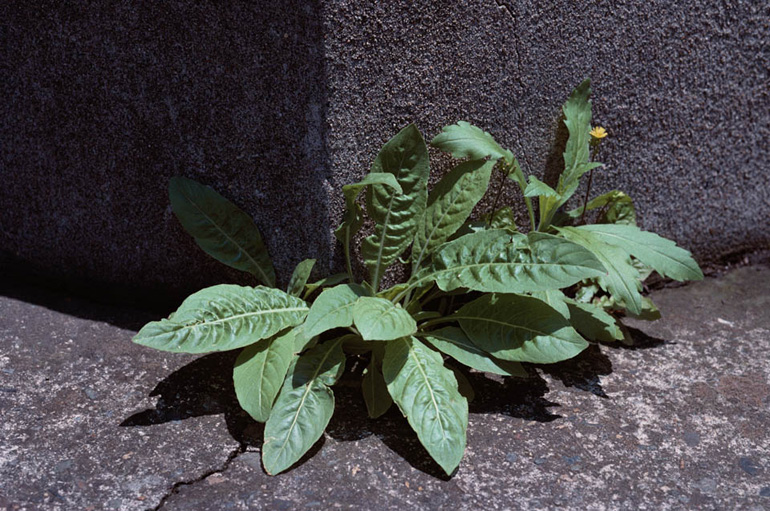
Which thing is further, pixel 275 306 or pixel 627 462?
pixel 275 306

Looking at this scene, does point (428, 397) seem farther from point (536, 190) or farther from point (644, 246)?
point (644, 246)

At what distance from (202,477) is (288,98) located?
124 centimetres

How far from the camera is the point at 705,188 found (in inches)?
130

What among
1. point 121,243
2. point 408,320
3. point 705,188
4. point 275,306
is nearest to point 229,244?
point 275,306

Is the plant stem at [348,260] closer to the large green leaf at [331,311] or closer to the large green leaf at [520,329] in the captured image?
the large green leaf at [331,311]

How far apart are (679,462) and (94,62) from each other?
2.42 m

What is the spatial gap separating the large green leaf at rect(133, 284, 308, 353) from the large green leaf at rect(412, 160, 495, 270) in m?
0.50

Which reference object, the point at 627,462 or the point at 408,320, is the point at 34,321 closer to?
the point at 408,320

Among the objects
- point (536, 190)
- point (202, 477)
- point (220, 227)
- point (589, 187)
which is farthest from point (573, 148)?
point (202, 477)

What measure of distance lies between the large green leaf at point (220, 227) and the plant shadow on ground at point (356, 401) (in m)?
0.35

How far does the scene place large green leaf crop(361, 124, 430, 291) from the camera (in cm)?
230

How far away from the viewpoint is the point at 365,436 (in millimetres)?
2057

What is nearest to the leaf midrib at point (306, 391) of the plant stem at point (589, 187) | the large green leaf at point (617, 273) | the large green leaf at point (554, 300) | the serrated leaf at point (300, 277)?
the serrated leaf at point (300, 277)

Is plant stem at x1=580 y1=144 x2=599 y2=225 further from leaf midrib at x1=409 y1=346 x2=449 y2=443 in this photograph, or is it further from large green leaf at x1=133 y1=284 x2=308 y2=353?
large green leaf at x1=133 y1=284 x2=308 y2=353
